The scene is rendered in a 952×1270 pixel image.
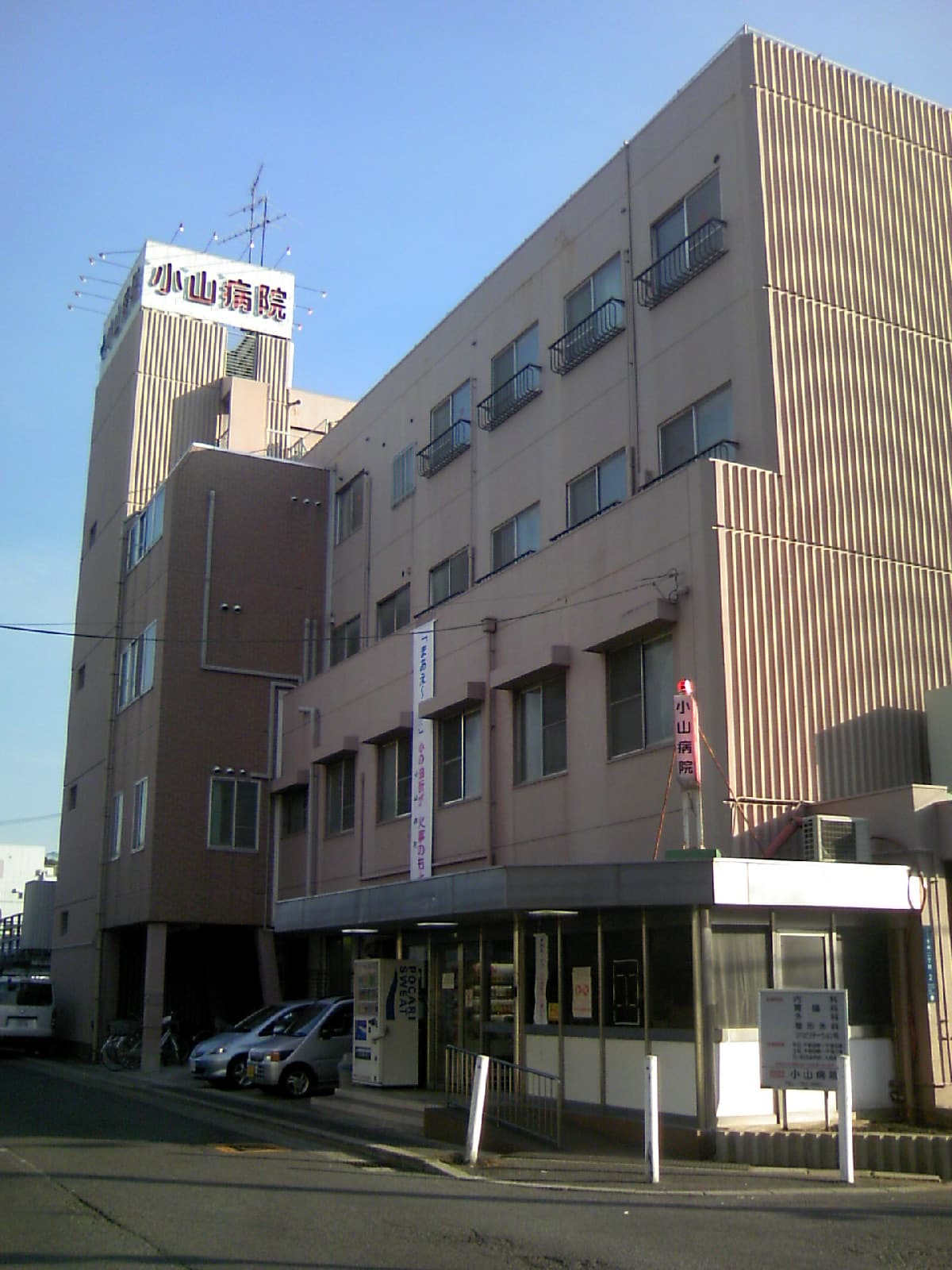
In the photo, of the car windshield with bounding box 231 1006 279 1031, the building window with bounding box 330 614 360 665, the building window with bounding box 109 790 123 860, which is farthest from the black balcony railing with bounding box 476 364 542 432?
the building window with bounding box 109 790 123 860

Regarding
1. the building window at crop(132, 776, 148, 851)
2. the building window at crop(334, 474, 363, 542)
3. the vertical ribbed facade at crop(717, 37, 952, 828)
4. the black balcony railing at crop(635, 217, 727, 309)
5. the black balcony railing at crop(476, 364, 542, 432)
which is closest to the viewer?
the vertical ribbed facade at crop(717, 37, 952, 828)

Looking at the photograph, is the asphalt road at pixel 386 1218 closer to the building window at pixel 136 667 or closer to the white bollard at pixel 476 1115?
the white bollard at pixel 476 1115

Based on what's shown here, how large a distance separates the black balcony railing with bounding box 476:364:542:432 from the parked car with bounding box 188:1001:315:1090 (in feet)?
38.3

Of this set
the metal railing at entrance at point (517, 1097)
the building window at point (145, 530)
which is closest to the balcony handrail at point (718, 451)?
the metal railing at entrance at point (517, 1097)

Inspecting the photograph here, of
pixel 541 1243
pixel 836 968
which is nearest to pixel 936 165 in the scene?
pixel 836 968

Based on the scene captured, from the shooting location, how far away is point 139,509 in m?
37.8

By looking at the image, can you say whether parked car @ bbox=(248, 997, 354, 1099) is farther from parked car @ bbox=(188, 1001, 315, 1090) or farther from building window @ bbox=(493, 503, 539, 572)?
building window @ bbox=(493, 503, 539, 572)

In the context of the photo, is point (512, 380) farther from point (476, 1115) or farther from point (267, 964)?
point (476, 1115)

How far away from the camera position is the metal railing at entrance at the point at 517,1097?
16375 millimetres

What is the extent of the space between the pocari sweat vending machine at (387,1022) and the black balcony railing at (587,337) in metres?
10.9

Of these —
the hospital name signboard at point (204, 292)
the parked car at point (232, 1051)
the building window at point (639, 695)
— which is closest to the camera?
the building window at point (639, 695)

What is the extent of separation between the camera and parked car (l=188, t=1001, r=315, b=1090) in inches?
960

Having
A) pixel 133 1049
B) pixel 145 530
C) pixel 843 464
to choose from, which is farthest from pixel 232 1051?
pixel 145 530

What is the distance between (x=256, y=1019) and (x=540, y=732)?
363 inches
